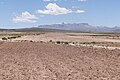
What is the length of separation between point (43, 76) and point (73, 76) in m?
1.59

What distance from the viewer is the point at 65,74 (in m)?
18.1

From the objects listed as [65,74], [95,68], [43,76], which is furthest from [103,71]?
[43,76]

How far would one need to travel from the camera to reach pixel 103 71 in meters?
19.8

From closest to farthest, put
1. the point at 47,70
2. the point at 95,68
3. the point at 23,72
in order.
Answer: the point at 23,72
the point at 47,70
the point at 95,68

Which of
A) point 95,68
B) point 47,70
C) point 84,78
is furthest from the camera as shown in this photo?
point 95,68

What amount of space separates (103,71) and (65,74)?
2.86 meters

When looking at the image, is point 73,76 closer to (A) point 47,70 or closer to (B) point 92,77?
(B) point 92,77

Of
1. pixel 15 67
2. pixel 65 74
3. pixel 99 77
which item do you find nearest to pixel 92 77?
pixel 99 77

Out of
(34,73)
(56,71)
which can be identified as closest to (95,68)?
(56,71)

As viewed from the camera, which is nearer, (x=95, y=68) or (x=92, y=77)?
(x=92, y=77)

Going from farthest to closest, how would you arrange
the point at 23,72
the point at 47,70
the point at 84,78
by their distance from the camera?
the point at 47,70 < the point at 23,72 < the point at 84,78

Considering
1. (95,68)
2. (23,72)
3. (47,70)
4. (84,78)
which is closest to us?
(84,78)

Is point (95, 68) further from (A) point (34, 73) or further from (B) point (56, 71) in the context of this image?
(A) point (34, 73)

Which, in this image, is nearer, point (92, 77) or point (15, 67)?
point (92, 77)
